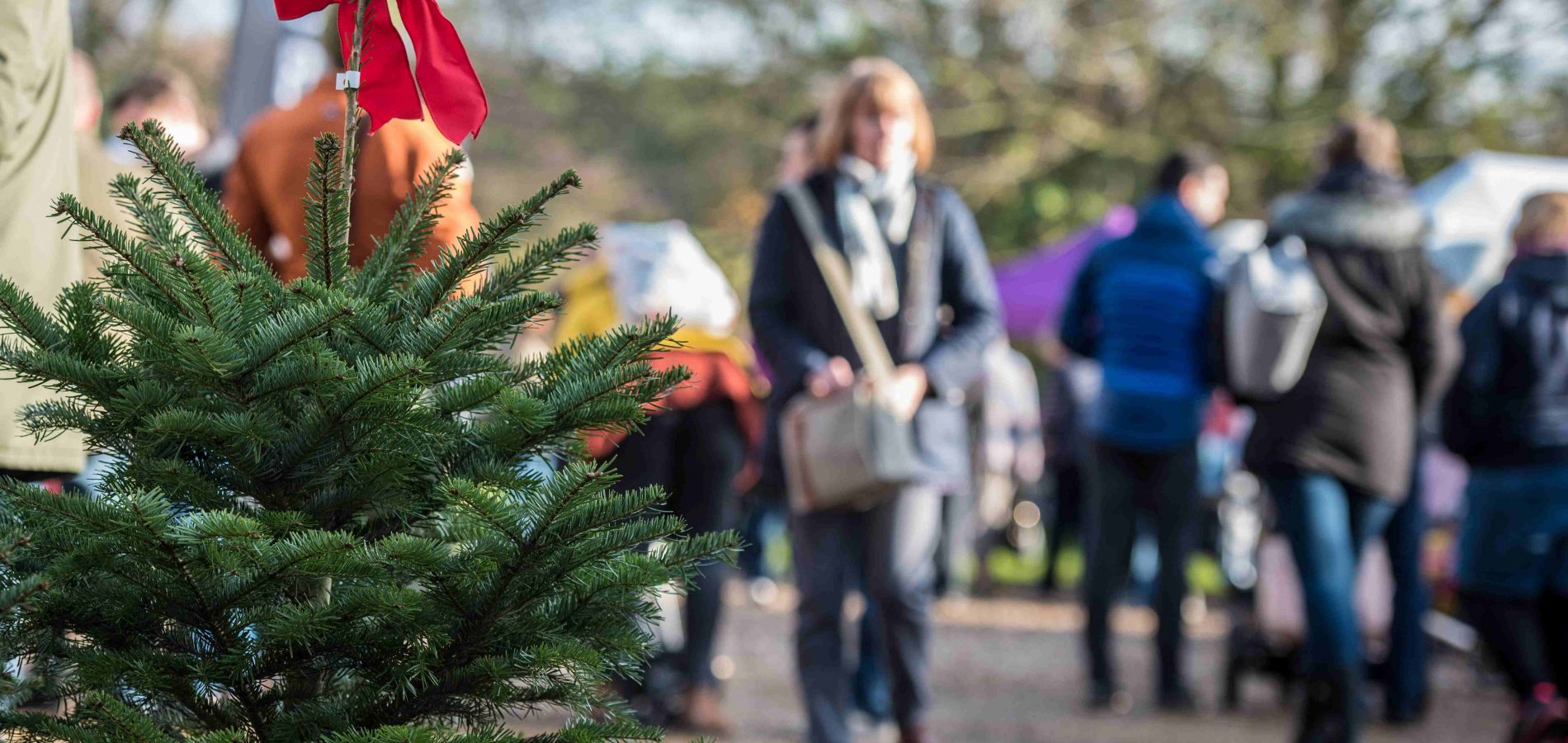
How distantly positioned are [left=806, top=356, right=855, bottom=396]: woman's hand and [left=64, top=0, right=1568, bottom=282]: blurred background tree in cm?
1375

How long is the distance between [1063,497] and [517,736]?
33.6 feet

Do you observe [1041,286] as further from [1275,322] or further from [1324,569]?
[1324,569]

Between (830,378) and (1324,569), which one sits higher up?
(830,378)

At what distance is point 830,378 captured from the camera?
4.42 metres

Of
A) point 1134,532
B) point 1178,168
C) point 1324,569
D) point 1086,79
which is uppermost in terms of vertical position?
point 1086,79

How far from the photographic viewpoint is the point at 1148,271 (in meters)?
6.13

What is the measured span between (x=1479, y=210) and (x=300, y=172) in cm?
704

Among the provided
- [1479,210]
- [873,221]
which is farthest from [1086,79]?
[873,221]

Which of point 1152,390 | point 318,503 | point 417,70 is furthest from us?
point 1152,390

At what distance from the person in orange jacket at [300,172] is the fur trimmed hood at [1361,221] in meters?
2.98

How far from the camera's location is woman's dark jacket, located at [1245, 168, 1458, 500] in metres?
5.00

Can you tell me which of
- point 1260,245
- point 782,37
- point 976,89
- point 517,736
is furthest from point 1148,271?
point 782,37

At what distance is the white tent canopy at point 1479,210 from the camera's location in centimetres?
794

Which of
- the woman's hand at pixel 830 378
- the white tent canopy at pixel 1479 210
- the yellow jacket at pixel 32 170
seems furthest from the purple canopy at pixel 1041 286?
the yellow jacket at pixel 32 170
